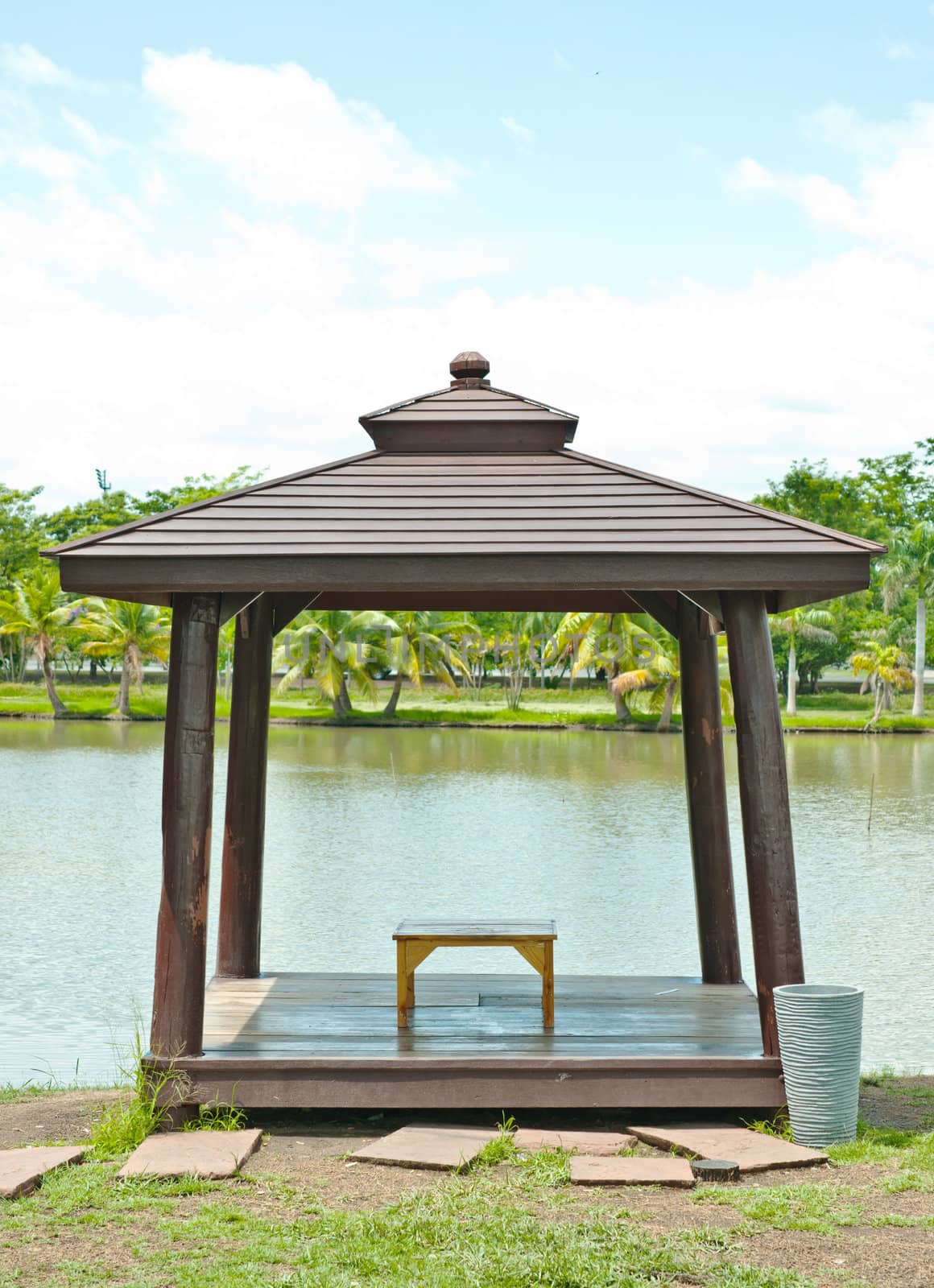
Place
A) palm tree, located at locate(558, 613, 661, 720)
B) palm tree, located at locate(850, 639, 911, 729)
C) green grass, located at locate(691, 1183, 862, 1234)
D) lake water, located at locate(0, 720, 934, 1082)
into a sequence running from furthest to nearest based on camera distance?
1. palm tree, located at locate(850, 639, 911, 729)
2. palm tree, located at locate(558, 613, 661, 720)
3. lake water, located at locate(0, 720, 934, 1082)
4. green grass, located at locate(691, 1183, 862, 1234)

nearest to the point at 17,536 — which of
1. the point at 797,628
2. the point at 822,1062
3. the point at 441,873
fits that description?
the point at 797,628

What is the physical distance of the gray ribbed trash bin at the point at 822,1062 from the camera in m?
5.20

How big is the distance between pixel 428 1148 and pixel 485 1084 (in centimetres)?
50

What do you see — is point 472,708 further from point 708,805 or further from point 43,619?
point 708,805

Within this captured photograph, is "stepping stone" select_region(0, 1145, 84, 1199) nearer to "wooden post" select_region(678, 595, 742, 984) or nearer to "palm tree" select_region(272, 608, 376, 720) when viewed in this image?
"wooden post" select_region(678, 595, 742, 984)

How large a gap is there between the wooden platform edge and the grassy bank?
1255 inches

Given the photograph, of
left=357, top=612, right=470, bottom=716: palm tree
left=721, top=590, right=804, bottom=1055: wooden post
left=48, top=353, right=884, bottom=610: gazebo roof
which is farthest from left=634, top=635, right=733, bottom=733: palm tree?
left=721, top=590, right=804, bottom=1055: wooden post

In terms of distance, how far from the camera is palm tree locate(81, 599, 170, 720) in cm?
3938

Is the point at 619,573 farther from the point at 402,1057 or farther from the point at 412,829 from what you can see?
the point at 412,829

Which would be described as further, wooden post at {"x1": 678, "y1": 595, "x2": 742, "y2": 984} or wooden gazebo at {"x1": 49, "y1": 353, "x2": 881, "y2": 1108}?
wooden post at {"x1": 678, "y1": 595, "x2": 742, "y2": 984}

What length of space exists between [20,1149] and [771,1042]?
10.0 ft

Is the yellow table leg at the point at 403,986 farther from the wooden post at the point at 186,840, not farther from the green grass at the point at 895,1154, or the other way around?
the green grass at the point at 895,1154

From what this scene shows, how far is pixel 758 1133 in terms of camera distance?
17.3 ft

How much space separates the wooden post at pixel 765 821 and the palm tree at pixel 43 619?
121ft
